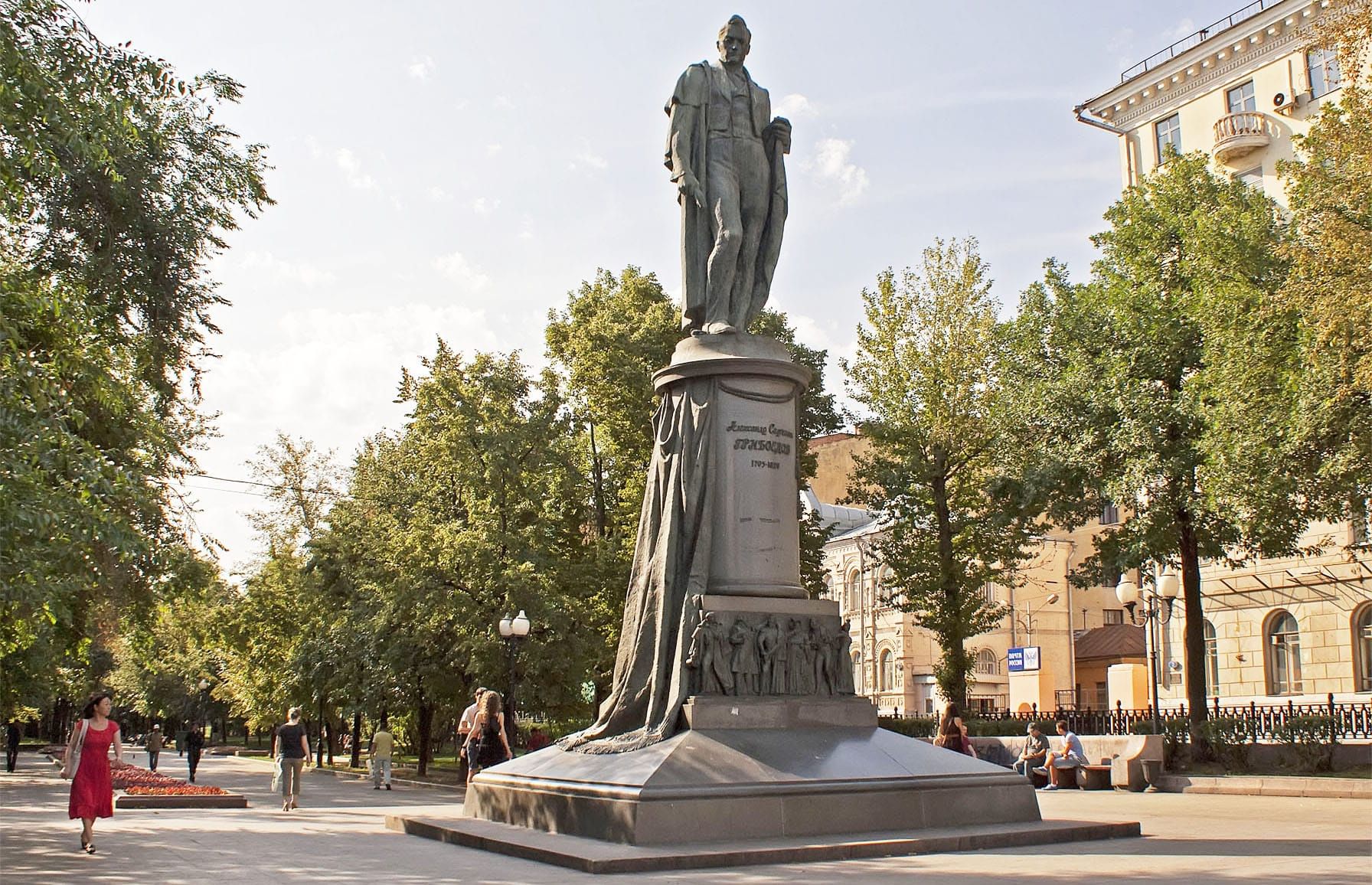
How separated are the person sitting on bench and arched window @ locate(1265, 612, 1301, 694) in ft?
61.9

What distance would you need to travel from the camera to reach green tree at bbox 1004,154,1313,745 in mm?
→ 24438

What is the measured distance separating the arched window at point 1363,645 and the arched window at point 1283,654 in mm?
1726

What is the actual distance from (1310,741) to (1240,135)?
81.6 feet

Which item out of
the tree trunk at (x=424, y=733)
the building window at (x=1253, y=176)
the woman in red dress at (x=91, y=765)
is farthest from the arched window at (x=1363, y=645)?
the woman in red dress at (x=91, y=765)

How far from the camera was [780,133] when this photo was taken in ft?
45.4

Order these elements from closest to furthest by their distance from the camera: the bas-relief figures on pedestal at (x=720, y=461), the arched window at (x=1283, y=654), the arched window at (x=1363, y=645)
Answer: the bas-relief figures on pedestal at (x=720, y=461), the arched window at (x=1363, y=645), the arched window at (x=1283, y=654)

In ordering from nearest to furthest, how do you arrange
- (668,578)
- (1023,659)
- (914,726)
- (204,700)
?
(668,578), (914,726), (1023,659), (204,700)

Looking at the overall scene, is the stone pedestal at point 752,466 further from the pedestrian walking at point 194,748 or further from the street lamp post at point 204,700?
the street lamp post at point 204,700

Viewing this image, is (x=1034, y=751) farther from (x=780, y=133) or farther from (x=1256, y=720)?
(x=780, y=133)

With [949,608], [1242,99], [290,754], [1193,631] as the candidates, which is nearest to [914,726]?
[949,608]

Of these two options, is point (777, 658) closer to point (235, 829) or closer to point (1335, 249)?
point (235, 829)

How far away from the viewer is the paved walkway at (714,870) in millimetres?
8406

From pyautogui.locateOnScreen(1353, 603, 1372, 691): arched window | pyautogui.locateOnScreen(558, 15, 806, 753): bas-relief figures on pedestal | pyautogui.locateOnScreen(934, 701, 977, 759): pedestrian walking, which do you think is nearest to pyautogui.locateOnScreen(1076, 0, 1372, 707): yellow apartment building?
pyautogui.locateOnScreen(1353, 603, 1372, 691): arched window

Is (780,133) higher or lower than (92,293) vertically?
higher
